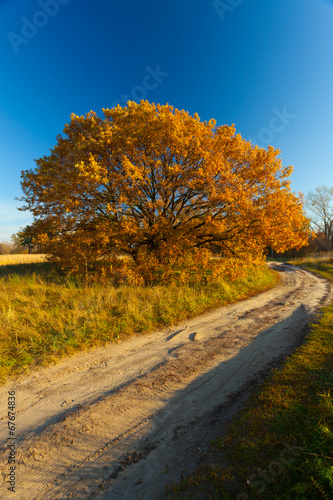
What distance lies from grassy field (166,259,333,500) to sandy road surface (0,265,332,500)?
241 millimetres

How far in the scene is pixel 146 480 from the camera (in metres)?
2.03

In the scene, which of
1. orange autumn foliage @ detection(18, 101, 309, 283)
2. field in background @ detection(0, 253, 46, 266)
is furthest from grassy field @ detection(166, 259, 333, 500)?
field in background @ detection(0, 253, 46, 266)

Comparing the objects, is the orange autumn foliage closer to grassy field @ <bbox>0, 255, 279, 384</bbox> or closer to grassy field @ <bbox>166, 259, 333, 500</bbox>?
grassy field @ <bbox>0, 255, 279, 384</bbox>

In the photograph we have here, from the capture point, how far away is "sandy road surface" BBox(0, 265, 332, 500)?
2086mm

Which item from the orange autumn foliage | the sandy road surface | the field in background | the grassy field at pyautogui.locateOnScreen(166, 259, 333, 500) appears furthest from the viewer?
the field in background

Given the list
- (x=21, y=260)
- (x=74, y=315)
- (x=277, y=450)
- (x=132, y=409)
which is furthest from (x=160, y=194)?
(x=21, y=260)

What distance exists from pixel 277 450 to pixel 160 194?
32.7 ft

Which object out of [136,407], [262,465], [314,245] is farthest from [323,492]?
[314,245]

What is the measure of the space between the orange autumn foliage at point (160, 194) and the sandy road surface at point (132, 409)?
444 centimetres

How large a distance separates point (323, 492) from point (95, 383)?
3316 millimetres

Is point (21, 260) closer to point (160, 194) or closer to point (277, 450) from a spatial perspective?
point (160, 194)

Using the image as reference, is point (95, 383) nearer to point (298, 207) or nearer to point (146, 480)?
point (146, 480)

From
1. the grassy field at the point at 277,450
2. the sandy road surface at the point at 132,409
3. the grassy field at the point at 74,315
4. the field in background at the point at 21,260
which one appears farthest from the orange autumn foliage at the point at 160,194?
Result: the field in background at the point at 21,260

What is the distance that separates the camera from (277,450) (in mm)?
1998
